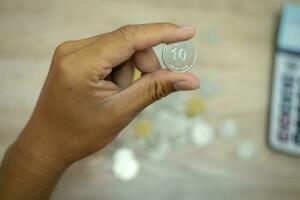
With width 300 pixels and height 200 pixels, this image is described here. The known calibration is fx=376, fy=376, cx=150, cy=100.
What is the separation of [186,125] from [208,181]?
110 millimetres

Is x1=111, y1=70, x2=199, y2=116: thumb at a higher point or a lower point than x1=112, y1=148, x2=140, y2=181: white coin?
higher

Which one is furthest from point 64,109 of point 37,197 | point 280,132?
point 280,132

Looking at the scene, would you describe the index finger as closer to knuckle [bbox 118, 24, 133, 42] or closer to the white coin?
knuckle [bbox 118, 24, 133, 42]

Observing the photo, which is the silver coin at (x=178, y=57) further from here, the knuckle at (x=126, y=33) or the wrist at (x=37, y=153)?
the wrist at (x=37, y=153)

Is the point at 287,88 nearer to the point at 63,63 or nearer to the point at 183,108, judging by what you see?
the point at 183,108

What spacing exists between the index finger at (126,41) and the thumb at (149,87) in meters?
0.04

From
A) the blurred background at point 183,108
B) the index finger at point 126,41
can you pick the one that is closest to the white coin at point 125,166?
the blurred background at point 183,108

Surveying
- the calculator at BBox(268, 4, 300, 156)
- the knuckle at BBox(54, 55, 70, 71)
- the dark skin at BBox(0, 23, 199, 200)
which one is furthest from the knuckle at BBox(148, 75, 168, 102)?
the calculator at BBox(268, 4, 300, 156)

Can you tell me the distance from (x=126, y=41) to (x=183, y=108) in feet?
0.90

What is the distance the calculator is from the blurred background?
0.06 feet

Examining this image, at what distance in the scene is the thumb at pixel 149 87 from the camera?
0.49 m

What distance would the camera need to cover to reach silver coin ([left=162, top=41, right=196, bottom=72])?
52 cm

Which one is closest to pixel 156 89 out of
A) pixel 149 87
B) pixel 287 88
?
pixel 149 87

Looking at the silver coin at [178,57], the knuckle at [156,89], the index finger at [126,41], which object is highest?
the index finger at [126,41]
